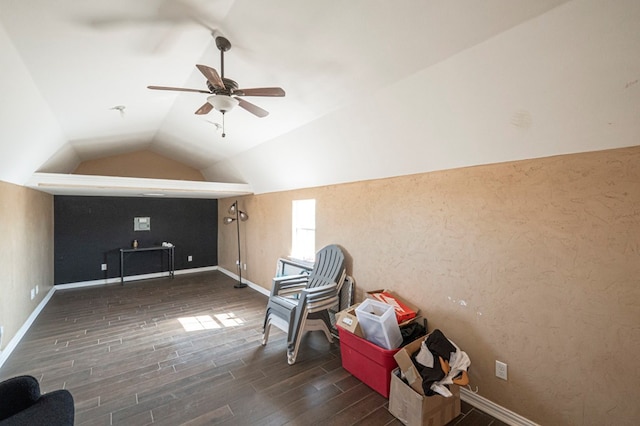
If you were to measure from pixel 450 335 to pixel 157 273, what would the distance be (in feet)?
20.8

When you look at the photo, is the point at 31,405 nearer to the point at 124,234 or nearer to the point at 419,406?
the point at 419,406

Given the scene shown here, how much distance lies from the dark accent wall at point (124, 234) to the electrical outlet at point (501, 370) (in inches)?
256

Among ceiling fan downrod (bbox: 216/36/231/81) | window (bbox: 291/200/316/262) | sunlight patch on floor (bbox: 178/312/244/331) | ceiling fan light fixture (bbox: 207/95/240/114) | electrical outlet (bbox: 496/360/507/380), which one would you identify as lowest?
sunlight patch on floor (bbox: 178/312/244/331)

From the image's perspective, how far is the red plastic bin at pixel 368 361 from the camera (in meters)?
2.27

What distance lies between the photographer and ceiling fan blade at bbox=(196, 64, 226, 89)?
176cm

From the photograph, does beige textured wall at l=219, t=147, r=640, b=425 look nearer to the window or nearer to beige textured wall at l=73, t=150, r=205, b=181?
the window

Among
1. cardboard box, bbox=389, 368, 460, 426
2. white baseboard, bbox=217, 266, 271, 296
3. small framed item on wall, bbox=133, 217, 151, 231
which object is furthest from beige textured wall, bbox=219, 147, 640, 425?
small framed item on wall, bbox=133, 217, 151, 231

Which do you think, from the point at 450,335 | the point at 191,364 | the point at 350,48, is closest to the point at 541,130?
the point at 350,48

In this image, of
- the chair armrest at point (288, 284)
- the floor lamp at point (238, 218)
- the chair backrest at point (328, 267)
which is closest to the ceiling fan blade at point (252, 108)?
the chair backrest at point (328, 267)

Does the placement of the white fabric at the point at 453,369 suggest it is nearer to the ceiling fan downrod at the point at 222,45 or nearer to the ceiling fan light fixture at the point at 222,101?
the ceiling fan light fixture at the point at 222,101

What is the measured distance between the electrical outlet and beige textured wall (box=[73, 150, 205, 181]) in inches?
267

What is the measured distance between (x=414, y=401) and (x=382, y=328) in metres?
0.53

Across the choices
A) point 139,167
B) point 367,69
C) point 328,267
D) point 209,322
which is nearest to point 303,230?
point 328,267

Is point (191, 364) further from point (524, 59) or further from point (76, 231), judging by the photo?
point (76, 231)
